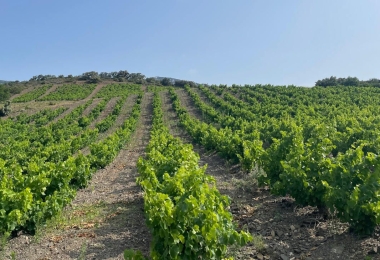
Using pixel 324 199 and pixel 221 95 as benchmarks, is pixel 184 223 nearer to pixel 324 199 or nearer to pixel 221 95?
pixel 324 199

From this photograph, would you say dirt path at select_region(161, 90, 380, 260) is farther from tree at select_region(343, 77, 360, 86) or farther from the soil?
tree at select_region(343, 77, 360, 86)

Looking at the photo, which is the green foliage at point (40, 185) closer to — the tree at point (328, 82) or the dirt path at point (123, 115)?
the dirt path at point (123, 115)

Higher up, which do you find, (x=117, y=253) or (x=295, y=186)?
(x=295, y=186)

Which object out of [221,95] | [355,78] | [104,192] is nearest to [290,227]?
[104,192]

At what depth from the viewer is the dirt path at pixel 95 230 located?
23.9ft

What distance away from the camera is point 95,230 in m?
8.62

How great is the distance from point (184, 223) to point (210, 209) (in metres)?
0.47

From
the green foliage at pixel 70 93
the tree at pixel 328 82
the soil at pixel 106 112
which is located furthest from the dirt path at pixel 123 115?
the tree at pixel 328 82

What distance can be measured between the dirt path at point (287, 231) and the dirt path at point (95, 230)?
2.46 metres

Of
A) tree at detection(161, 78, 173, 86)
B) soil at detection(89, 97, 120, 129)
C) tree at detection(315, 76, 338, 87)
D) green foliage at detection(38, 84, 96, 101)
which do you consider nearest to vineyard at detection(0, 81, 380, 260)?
soil at detection(89, 97, 120, 129)

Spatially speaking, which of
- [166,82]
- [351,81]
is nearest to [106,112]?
[166,82]

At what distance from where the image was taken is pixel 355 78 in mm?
65500

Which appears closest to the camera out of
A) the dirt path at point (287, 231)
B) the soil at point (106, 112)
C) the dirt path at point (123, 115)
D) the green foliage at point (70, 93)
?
the dirt path at point (287, 231)

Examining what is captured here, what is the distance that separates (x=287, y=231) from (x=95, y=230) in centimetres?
457
